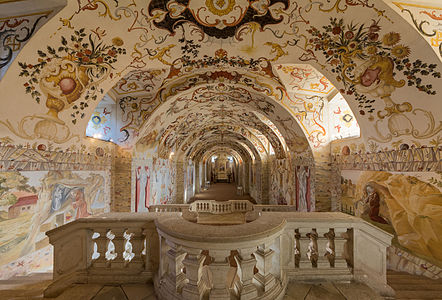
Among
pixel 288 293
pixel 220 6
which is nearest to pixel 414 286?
pixel 288 293

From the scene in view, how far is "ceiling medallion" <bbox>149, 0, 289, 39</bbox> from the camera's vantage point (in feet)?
11.1

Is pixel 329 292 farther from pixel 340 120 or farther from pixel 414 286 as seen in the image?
pixel 340 120

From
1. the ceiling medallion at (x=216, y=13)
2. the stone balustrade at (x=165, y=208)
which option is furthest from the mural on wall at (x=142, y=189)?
the ceiling medallion at (x=216, y=13)

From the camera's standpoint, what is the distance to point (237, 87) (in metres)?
7.32

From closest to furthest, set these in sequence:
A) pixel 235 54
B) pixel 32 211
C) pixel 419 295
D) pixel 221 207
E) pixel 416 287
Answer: pixel 419 295 → pixel 416 287 → pixel 32 211 → pixel 235 54 → pixel 221 207

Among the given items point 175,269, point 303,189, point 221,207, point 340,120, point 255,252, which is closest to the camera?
point 175,269

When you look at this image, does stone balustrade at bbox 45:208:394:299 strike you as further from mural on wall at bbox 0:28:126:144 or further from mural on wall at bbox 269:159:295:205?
mural on wall at bbox 269:159:295:205

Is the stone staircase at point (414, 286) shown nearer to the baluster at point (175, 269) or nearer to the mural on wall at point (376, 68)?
the mural on wall at point (376, 68)

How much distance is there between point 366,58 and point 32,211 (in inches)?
315

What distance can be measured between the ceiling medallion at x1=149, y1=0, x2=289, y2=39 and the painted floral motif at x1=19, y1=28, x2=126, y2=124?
1242mm

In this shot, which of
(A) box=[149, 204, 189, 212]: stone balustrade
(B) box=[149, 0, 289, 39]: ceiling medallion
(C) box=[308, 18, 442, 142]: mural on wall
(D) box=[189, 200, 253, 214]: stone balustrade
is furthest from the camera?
(D) box=[189, 200, 253, 214]: stone balustrade

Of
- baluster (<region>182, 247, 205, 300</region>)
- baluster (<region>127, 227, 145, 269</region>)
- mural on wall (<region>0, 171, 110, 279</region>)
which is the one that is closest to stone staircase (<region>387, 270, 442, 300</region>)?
baluster (<region>182, 247, 205, 300</region>)

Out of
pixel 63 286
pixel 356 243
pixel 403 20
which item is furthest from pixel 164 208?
pixel 403 20

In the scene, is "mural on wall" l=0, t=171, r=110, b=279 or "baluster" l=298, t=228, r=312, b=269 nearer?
"baluster" l=298, t=228, r=312, b=269
